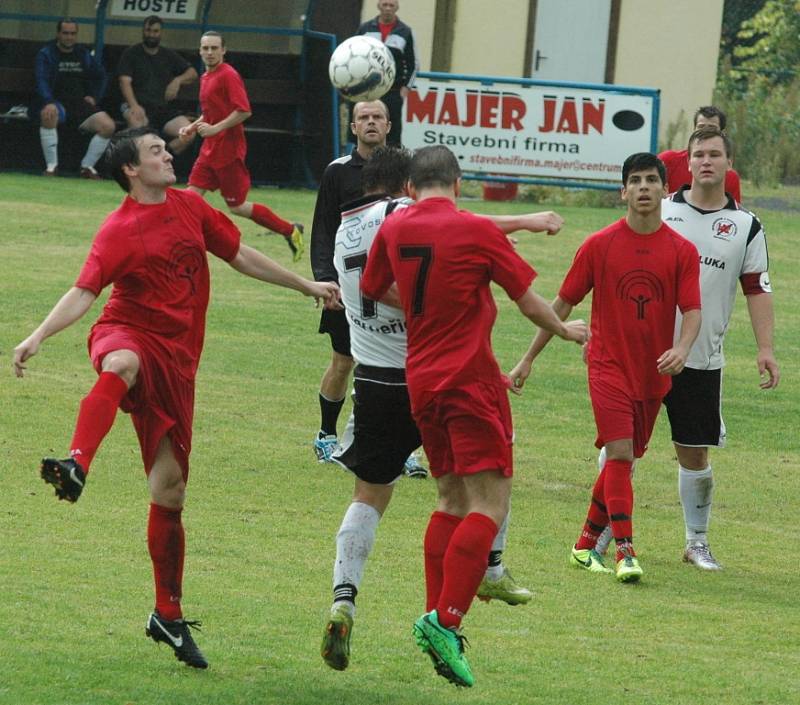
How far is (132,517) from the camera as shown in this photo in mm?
8594

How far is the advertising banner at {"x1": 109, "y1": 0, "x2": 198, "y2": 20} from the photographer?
25000mm

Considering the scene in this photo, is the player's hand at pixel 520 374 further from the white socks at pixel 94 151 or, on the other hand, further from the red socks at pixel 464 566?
the white socks at pixel 94 151

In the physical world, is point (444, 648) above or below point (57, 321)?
below

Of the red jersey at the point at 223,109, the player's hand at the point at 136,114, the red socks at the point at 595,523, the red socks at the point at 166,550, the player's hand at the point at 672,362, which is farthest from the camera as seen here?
the player's hand at the point at 136,114

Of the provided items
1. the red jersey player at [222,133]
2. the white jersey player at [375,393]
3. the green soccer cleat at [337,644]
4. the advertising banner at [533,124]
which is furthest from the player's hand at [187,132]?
the green soccer cleat at [337,644]

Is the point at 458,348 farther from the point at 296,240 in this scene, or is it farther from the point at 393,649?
the point at 296,240

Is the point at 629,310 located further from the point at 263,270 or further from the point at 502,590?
the point at 263,270

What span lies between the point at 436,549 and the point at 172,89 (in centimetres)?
1757

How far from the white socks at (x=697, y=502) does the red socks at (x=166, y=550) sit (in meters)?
3.18

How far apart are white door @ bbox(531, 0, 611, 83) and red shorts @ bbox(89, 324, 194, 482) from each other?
2131 cm

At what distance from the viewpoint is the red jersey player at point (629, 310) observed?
7973mm

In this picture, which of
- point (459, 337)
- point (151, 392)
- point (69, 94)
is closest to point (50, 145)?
point (69, 94)

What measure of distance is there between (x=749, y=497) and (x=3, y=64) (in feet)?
57.5

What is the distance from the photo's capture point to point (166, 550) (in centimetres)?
638
